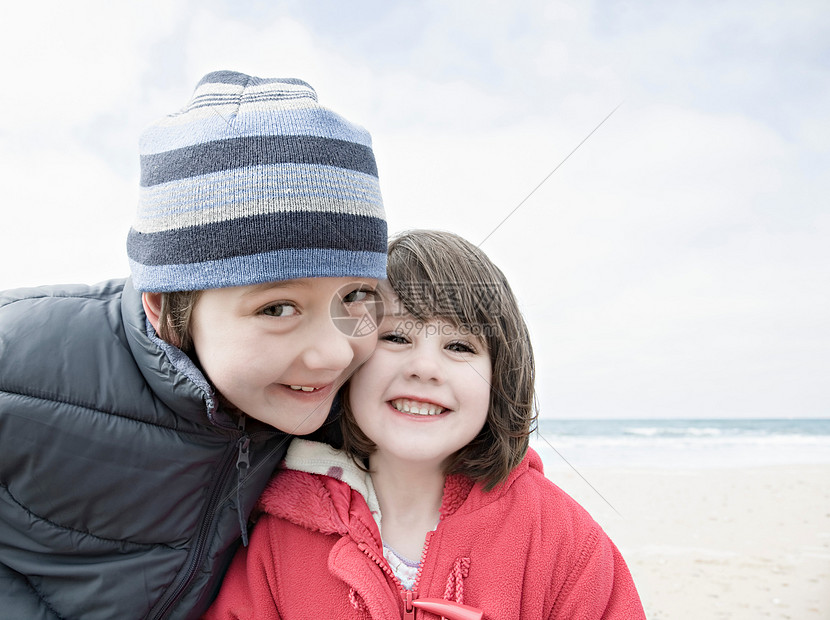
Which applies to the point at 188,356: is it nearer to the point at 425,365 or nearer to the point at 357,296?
the point at 357,296

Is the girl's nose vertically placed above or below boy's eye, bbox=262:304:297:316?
below

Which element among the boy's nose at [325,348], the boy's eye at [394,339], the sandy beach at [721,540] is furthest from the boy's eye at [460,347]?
the sandy beach at [721,540]

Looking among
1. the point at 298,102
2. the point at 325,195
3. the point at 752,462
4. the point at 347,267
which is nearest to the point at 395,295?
the point at 347,267

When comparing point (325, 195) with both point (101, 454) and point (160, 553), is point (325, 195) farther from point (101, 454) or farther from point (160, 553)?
point (160, 553)

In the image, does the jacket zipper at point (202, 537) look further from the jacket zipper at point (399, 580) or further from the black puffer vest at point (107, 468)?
the jacket zipper at point (399, 580)

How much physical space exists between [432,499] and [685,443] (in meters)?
15.2

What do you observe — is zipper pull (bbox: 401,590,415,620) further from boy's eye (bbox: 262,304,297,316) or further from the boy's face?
boy's eye (bbox: 262,304,297,316)

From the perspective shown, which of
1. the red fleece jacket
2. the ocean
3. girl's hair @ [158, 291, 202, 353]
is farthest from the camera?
the ocean

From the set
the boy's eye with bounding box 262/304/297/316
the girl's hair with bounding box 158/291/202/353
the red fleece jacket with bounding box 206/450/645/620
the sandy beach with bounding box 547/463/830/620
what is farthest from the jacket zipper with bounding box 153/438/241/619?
the sandy beach with bounding box 547/463/830/620

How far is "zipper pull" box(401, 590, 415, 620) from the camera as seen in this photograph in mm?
1497

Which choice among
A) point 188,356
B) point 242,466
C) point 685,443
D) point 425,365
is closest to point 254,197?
point 188,356

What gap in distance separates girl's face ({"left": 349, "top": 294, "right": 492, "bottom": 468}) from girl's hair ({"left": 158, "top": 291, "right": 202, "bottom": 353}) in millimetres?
417

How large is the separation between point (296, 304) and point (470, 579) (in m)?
0.78

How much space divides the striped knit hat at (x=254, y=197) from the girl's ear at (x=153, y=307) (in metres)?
0.05
